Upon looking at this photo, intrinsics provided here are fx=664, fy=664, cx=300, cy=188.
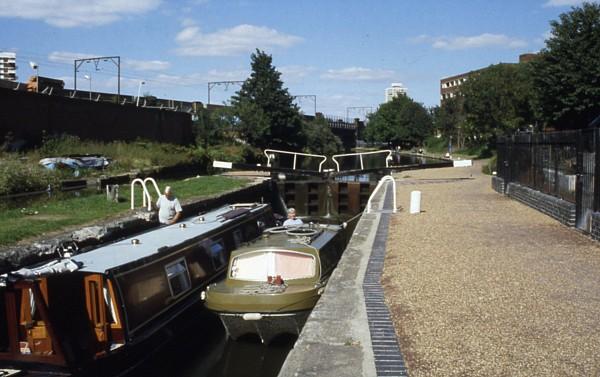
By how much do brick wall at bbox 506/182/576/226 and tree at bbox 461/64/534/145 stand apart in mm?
30040

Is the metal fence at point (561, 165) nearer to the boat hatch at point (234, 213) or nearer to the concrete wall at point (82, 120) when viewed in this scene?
the boat hatch at point (234, 213)

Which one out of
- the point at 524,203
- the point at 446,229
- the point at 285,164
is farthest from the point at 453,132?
the point at 446,229

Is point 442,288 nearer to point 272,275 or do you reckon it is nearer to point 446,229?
point 272,275

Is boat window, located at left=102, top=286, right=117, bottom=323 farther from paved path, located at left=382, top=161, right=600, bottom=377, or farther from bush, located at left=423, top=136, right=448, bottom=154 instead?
bush, located at left=423, top=136, right=448, bottom=154

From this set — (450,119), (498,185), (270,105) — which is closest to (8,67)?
(270,105)

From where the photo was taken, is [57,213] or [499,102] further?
[499,102]

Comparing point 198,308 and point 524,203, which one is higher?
point 524,203

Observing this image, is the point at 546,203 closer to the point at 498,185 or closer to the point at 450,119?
the point at 498,185

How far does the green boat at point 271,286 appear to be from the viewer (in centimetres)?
1022

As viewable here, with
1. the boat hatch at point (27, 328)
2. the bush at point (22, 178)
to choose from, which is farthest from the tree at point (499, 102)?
the boat hatch at point (27, 328)

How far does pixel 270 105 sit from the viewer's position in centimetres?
6400

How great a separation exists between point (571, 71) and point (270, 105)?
33396mm

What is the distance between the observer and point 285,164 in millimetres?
63406

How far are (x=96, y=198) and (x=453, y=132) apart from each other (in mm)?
71520
